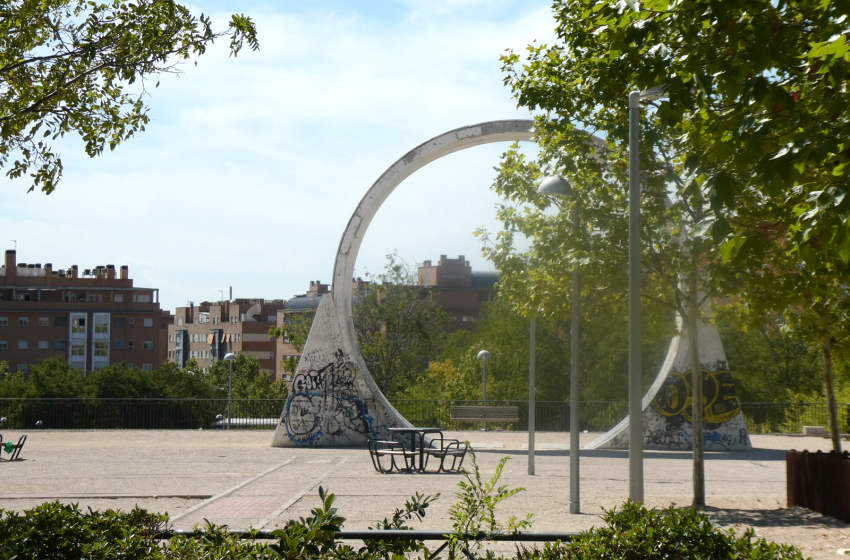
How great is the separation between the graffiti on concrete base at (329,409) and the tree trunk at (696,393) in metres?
11.5

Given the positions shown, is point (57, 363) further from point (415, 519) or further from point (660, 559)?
point (660, 559)

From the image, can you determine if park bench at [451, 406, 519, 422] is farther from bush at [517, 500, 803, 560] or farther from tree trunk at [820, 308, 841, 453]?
bush at [517, 500, 803, 560]

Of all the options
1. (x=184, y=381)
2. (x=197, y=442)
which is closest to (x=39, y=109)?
(x=197, y=442)

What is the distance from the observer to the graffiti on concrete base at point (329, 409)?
22.8 m

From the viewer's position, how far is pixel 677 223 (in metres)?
13.2

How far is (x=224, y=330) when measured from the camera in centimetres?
13000

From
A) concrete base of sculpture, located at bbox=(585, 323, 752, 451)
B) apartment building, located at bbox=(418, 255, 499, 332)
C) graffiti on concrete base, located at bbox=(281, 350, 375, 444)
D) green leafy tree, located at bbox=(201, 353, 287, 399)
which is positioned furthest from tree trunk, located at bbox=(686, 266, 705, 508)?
apartment building, located at bbox=(418, 255, 499, 332)

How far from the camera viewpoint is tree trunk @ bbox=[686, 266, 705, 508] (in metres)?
12.2

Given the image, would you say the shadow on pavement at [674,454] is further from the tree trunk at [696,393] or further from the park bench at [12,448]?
the park bench at [12,448]

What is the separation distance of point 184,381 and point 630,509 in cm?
4680

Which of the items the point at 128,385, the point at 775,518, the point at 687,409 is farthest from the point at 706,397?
the point at 128,385

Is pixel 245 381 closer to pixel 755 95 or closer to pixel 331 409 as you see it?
pixel 331 409

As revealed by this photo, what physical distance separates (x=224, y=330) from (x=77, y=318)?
3266 centimetres

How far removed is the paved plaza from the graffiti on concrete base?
922 millimetres
